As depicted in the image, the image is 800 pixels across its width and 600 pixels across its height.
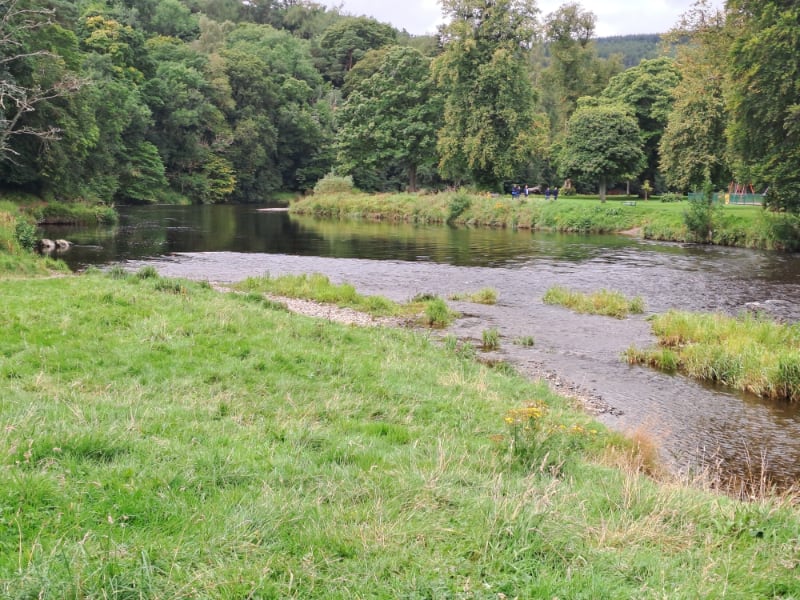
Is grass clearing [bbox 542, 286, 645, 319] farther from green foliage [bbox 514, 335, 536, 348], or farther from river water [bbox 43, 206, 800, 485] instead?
green foliage [bbox 514, 335, 536, 348]

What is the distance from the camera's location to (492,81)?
6034 centimetres

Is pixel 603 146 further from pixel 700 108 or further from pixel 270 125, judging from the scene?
pixel 270 125

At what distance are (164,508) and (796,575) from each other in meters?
4.68

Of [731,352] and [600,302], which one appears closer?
[731,352]

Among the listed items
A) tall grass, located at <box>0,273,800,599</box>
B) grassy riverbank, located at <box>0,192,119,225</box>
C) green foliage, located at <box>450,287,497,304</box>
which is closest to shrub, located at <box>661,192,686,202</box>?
green foliage, located at <box>450,287,497,304</box>

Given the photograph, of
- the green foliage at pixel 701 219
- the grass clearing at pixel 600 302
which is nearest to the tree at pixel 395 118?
the green foliage at pixel 701 219

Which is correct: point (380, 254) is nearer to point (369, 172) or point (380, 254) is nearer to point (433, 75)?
point (433, 75)

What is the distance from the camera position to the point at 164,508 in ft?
15.9

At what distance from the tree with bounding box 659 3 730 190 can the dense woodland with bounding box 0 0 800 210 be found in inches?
4.5

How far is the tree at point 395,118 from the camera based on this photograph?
7506 centimetres

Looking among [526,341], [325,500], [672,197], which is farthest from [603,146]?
[325,500]

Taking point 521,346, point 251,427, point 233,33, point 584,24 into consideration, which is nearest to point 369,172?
point 584,24

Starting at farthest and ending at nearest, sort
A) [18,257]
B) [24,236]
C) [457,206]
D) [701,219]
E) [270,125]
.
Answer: [270,125], [457,206], [701,219], [24,236], [18,257]

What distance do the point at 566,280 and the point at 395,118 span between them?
54.9 m
